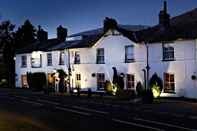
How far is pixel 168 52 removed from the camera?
1692 inches

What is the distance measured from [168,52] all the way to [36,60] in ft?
84.6

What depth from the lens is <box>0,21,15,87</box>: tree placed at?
7656cm

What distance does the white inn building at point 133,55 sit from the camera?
4142cm

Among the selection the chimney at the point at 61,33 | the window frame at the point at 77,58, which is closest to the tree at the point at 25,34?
the chimney at the point at 61,33

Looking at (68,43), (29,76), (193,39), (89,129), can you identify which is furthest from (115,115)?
(29,76)

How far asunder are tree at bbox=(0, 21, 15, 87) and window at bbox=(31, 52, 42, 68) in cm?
956

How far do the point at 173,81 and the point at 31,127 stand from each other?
22.8m

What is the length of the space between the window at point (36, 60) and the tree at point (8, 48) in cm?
956

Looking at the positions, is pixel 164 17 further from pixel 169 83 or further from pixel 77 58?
pixel 77 58

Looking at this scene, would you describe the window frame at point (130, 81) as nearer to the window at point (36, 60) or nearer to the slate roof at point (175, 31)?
the slate roof at point (175, 31)

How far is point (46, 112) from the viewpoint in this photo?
29969mm

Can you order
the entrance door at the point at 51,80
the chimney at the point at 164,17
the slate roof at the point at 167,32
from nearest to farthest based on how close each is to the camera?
1. the slate roof at the point at 167,32
2. the chimney at the point at 164,17
3. the entrance door at the point at 51,80

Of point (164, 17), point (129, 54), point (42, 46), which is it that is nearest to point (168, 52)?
point (164, 17)

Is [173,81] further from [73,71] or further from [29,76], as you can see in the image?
[29,76]
